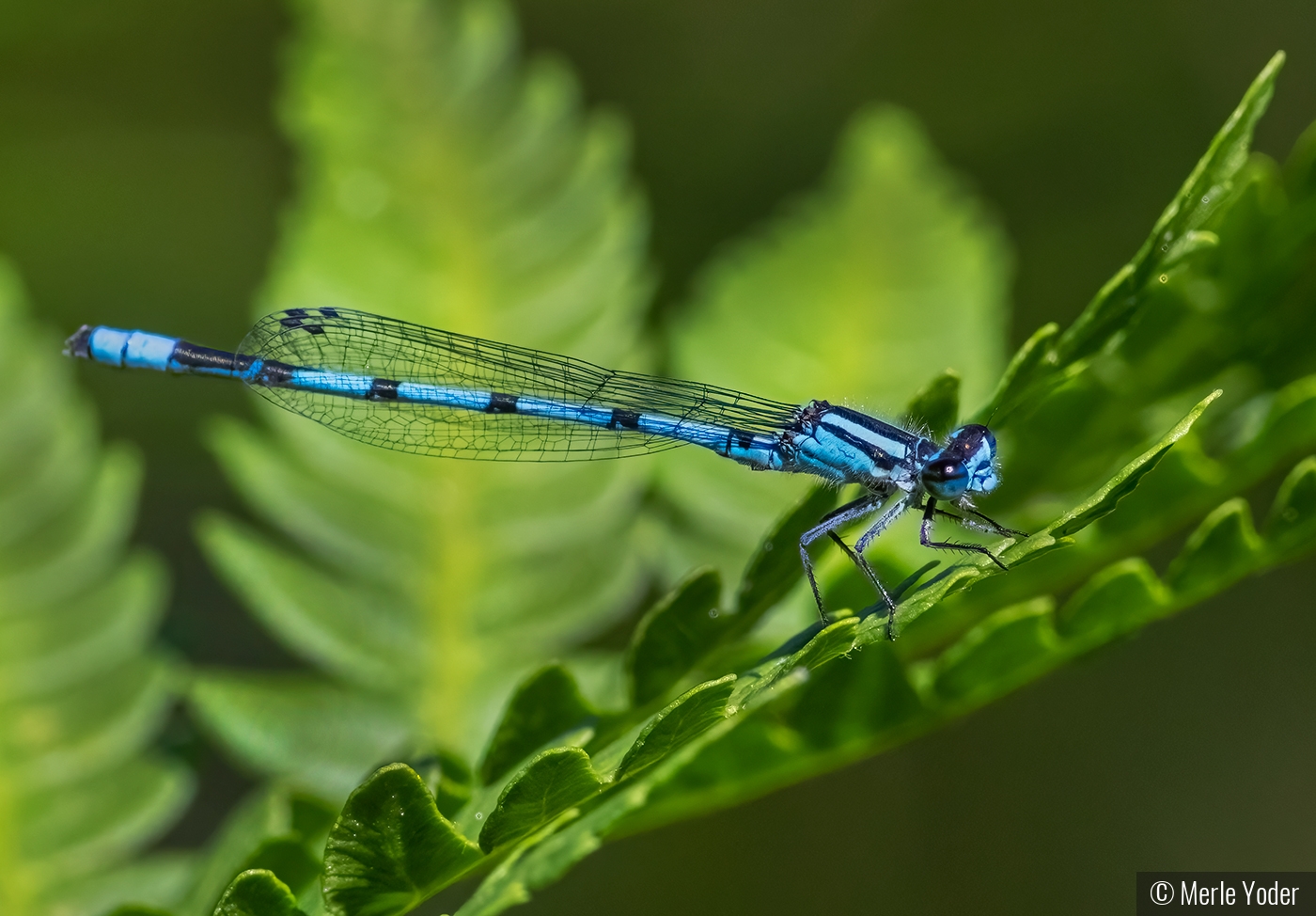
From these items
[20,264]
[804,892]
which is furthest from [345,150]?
[20,264]

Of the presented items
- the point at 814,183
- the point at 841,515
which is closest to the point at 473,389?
the point at 841,515

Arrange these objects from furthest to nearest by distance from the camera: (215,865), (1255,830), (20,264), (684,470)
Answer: (20,264), (1255,830), (684,470), (215,865)

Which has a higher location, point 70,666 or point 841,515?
point 841,515

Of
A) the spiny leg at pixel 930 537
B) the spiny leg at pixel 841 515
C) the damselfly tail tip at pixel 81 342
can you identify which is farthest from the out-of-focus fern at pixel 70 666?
the spiny leg at pixel 930 537

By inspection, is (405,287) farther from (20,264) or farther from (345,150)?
(20,264)

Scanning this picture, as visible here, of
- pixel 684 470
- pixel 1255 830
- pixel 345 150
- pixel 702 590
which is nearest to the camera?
pixel 702 590

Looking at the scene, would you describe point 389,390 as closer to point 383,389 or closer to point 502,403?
point 383,389

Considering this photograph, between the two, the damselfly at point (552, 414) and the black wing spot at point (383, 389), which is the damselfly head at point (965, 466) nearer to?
the damselfly at point (552, 414)

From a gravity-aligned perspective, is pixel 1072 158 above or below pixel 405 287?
above

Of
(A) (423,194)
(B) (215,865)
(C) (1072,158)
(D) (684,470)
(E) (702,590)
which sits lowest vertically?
(B) (215,865)
